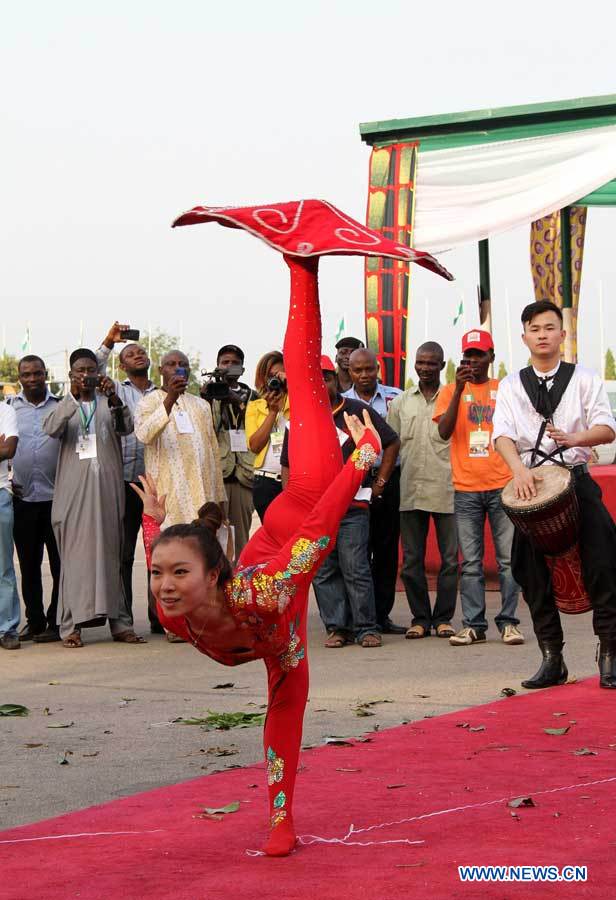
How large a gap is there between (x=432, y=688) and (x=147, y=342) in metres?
40.4

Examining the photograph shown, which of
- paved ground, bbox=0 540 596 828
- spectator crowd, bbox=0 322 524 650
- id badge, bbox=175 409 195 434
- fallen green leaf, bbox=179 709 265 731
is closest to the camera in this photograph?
paved ground, bbox=0 540 596 828

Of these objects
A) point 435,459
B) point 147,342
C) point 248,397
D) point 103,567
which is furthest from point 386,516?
point 147,342

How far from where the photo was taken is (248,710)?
614cm

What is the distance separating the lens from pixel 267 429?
27.2 ft

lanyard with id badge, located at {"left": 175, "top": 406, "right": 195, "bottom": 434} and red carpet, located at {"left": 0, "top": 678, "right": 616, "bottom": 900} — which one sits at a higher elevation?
lanyard with id badge, located at {"left": 175, "top": 406, "right": 195, "bottom": 434}

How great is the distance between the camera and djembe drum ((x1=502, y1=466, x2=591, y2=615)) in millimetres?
6035

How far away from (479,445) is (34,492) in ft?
9.92

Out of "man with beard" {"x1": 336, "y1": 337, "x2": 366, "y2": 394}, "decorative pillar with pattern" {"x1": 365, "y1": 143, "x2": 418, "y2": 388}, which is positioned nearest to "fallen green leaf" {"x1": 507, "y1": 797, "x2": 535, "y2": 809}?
"man with beard" {"x1": 336, "y1": 337, "x2": 366, "y2": 394}

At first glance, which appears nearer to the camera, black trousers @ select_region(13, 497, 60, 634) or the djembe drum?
the djembe drum

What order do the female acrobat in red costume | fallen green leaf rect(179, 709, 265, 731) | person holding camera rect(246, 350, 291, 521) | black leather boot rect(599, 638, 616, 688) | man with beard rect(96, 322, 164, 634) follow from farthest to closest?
man with beard rect(96, 322, 164, 634) → person holding camera rect(246, 350, 291, 521) → black leather boot rect(599, 638, 616, 688) → fallen green leaf rect(179, 709, 265, 731) → the female acrobat in red costume

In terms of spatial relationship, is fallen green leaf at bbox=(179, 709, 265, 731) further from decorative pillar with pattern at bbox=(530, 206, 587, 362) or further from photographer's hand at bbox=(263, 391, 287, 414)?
decorative pillar with pattern at bbox=(530, 206, 587, 362)

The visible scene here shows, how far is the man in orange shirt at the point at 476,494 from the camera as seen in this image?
8023mm

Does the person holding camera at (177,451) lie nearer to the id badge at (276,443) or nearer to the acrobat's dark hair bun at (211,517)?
the id badge at (276,443)
